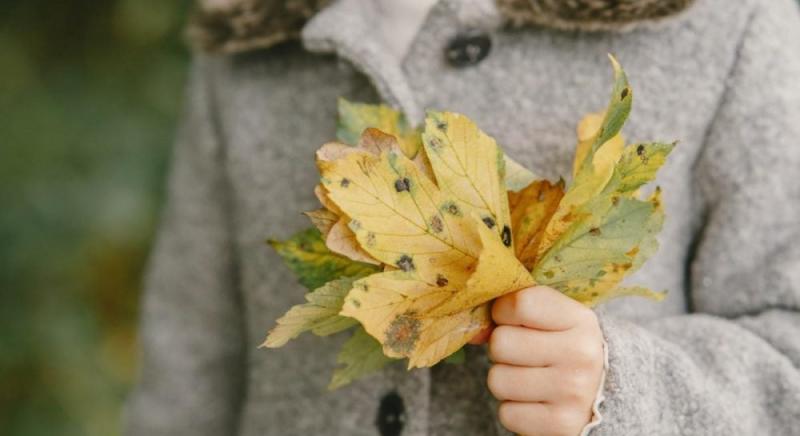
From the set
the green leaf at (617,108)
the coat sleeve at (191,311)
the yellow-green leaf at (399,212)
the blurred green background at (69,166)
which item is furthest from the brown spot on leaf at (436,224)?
the blurred green background at (69,166)

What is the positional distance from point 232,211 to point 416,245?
454 millimetres

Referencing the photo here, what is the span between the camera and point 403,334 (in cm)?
53

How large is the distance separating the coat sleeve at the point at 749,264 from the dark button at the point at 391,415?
0.21m

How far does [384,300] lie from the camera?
52 cm

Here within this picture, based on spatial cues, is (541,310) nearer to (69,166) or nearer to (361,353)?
(361,353)

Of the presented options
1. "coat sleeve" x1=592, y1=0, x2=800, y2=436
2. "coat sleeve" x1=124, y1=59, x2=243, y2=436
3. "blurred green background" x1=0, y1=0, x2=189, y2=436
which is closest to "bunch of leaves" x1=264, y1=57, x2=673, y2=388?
"coat sleeve" x1=592, y1=0, x2=800, y2=436

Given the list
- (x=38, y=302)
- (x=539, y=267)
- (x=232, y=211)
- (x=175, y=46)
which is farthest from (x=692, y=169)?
(x=38, y=302)

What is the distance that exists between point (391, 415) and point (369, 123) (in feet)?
0.84

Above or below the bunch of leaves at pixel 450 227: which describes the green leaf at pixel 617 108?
above

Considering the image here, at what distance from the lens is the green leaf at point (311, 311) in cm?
55

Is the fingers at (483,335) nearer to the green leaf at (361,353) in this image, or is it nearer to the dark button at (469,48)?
the green leaf at (361,353)

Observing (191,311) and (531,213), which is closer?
(531,213)

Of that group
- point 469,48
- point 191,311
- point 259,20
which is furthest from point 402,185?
point 191,311

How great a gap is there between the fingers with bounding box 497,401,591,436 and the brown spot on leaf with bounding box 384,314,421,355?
0.33 ft
